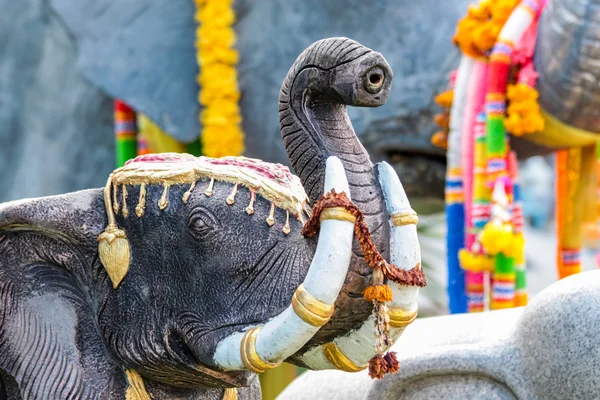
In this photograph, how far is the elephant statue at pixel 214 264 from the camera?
107 centimetres

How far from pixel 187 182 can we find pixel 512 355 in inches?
20.8

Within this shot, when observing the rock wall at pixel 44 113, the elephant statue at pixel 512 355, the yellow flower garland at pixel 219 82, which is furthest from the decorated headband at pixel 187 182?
the rock wall at pixel 44 113

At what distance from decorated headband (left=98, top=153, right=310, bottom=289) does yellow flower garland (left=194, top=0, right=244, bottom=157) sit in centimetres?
152

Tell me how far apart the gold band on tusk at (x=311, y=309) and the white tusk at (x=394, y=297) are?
89mm

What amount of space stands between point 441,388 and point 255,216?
476 millimetres

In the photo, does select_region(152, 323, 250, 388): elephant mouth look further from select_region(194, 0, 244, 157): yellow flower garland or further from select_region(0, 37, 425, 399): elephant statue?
select_region(194, 0, 244, 157): yellow flower garland

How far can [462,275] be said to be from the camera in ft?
7.58

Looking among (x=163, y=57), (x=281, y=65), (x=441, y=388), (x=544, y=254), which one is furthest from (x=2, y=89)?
(x=544, y=254)

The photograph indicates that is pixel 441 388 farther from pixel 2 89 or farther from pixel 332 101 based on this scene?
pixel 2 89

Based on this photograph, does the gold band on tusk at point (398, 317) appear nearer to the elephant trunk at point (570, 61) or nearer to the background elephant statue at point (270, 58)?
the elephant trunk at point (570, 61)

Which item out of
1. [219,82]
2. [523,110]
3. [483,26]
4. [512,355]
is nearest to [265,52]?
[219,82]

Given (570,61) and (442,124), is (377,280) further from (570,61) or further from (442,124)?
(442,124)

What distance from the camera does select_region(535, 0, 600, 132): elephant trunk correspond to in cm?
208

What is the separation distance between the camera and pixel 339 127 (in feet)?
3.80
